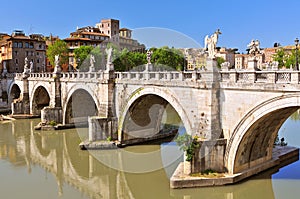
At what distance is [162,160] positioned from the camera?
19281mm

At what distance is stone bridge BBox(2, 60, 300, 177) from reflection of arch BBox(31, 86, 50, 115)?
12781mm

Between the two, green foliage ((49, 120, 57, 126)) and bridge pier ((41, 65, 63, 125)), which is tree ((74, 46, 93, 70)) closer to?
bridge pier ((41, 65, 63, 125))

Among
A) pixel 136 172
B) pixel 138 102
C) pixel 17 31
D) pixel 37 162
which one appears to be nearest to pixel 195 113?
pixel 136 172

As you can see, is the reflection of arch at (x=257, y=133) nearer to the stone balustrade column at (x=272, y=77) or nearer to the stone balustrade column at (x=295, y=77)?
the stone balustrade column at (x=295, y=77)

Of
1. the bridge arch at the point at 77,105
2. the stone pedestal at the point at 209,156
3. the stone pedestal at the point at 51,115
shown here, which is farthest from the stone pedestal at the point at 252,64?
the stone pedestal at the point at 51,115

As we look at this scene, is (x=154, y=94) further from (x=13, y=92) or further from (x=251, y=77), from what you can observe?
(x=13, y=92)

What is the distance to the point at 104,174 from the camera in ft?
57.8

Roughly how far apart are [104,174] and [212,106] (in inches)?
294

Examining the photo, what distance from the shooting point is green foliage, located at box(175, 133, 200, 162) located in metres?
13.8

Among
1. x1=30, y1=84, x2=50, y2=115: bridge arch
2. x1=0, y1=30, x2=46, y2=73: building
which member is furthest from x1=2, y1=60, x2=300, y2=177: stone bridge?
x1=0, y1=30, x2=46, y2=73: building

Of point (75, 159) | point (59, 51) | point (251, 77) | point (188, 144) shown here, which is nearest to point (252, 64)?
point (251, 77)

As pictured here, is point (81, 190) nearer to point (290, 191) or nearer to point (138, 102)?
point (138, 102)

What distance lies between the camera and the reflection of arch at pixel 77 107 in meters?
29.4

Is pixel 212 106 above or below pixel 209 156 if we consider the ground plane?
above
